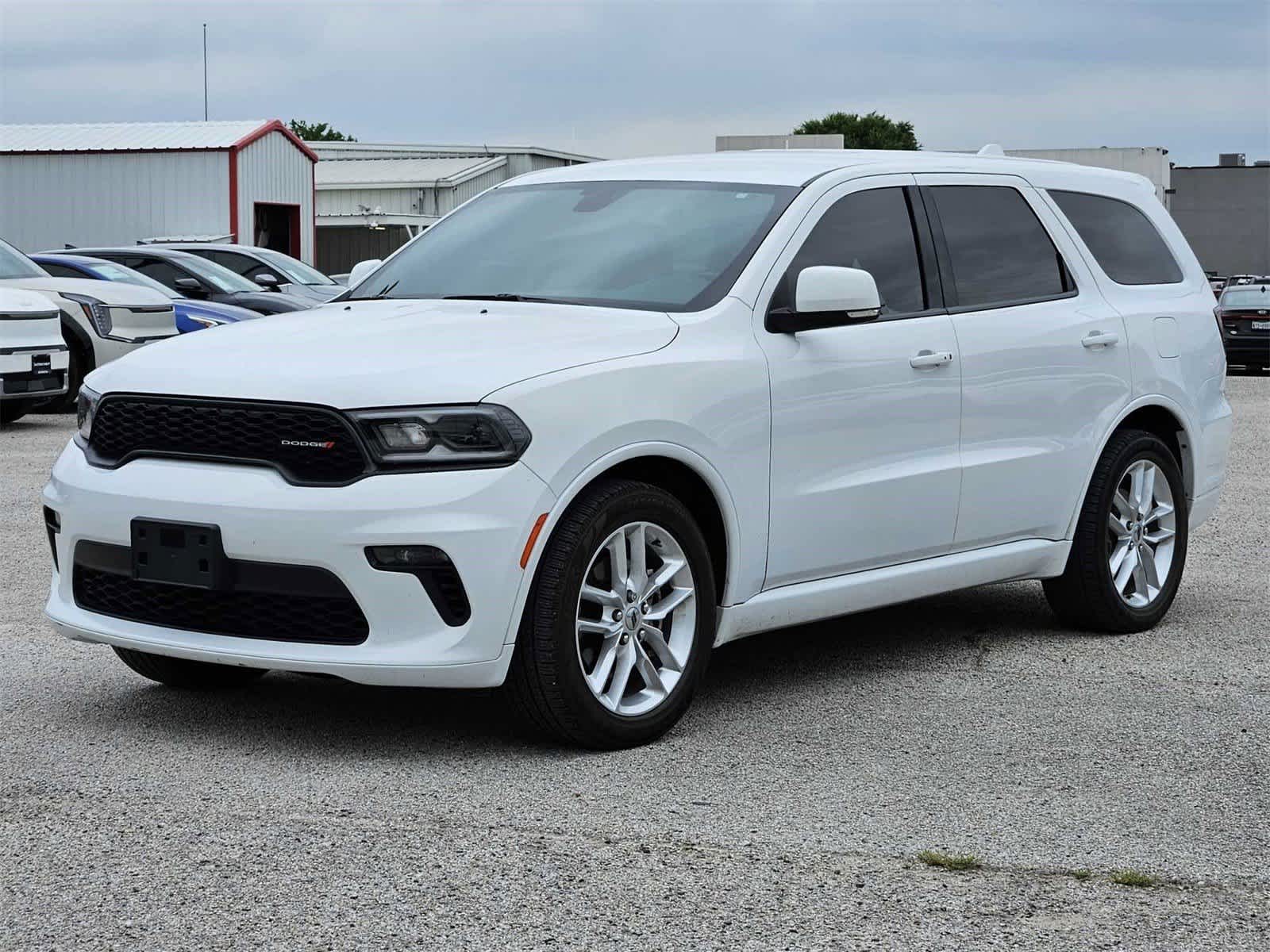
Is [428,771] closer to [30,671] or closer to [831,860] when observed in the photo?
[831,860]

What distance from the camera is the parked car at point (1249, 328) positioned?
97.3 feet

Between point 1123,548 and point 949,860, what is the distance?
3280 millimetres

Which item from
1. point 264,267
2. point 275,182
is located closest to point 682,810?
point 264,267

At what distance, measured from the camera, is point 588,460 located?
16.3ft

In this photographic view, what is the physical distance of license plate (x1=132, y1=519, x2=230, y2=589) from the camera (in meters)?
4.84

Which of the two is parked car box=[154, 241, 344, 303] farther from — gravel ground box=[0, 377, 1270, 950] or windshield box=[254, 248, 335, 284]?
gravel ground box=[0, 377, 1270, 950]

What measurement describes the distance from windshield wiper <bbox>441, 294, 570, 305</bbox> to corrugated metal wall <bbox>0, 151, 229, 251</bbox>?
2977 cm

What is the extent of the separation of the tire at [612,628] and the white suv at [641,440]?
0.03ft

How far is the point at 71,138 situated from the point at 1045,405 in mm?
32163

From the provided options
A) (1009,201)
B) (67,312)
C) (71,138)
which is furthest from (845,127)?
(1009,201)

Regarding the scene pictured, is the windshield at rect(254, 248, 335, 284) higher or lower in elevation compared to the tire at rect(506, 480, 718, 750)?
higher

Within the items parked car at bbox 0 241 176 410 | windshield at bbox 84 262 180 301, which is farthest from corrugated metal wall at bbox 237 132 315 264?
parked car at bbox 0 241 176 410

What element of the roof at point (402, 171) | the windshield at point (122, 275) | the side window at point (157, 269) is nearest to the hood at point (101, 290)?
the windshield at point (122, 275)

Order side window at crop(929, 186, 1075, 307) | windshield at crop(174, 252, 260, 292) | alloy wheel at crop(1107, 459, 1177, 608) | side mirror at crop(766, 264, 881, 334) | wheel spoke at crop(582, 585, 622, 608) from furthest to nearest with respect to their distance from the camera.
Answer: windshield at crop(174, 252, 260, 292), alloy wheel at crop(1107, 459, 1177, 608), side window at crop(929, 186, 1075, 307), side mirror at crop(766, 264, 881, 334), wheel spoke at crop(582, 585, 622, 608)
